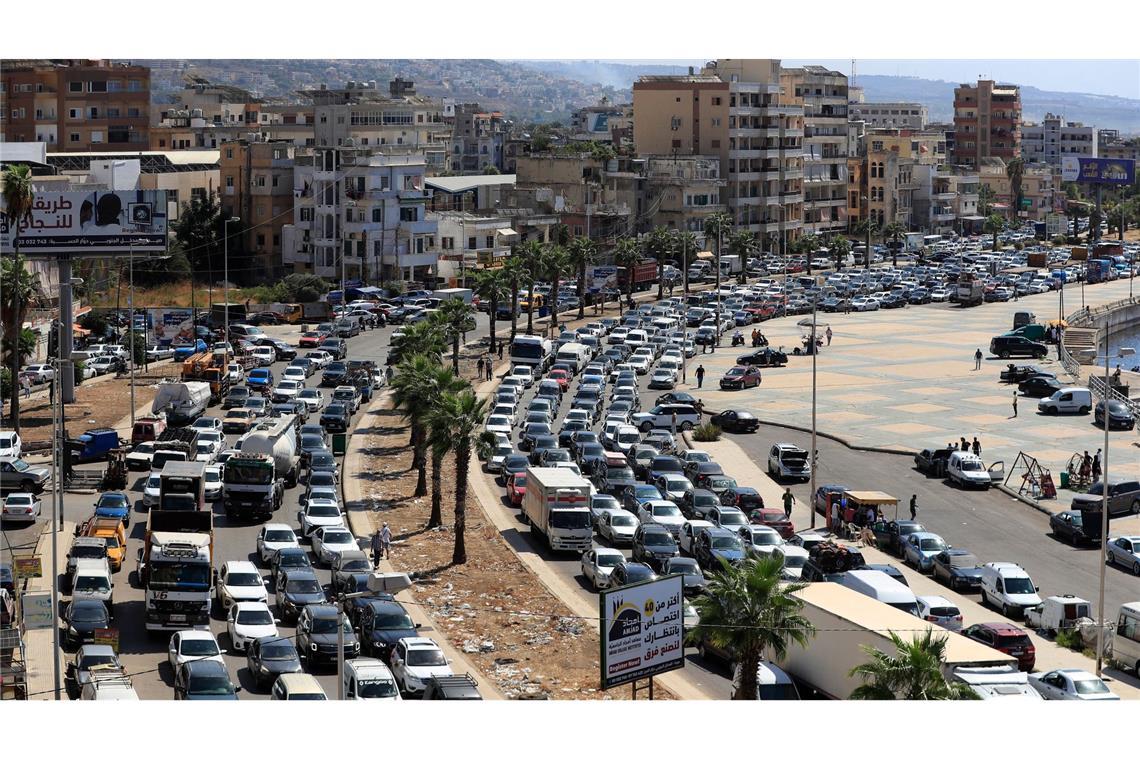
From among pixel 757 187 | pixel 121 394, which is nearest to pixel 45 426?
pixel 121 394

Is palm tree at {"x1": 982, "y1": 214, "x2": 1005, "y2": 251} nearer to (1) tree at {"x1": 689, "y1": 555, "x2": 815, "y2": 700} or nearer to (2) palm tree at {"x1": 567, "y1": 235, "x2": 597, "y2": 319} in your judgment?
(2) palm tree at {"x1": 567, "y1": 235, "x2": 597, "y2": 319}

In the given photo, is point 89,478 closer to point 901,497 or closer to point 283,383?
point 283,383

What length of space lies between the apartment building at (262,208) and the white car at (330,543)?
64404 millimetres

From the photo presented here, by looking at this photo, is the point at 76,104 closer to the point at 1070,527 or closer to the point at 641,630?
the point at 1070,527

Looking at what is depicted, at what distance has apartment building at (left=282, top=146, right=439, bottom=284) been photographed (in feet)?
315

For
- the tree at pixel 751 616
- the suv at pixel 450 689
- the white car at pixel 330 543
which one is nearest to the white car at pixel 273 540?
the white car at pixel 330 543

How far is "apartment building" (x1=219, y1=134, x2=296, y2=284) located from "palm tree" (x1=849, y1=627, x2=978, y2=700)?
80867mm

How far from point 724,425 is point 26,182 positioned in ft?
81.7

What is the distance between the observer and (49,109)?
13262 centimetres

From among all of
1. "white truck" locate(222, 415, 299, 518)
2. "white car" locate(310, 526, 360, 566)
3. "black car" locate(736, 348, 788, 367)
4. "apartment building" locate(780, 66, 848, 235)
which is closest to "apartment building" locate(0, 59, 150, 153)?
"apartment building" locate(780, 66, 848, 235)

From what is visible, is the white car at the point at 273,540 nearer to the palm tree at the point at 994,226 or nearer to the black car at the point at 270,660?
the black car at the point at 270,660

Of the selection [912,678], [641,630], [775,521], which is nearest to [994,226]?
[775,521]

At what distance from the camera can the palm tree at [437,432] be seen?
137 ft

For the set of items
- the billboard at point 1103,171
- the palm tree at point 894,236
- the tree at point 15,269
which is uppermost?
the billboard at point 1103,171
